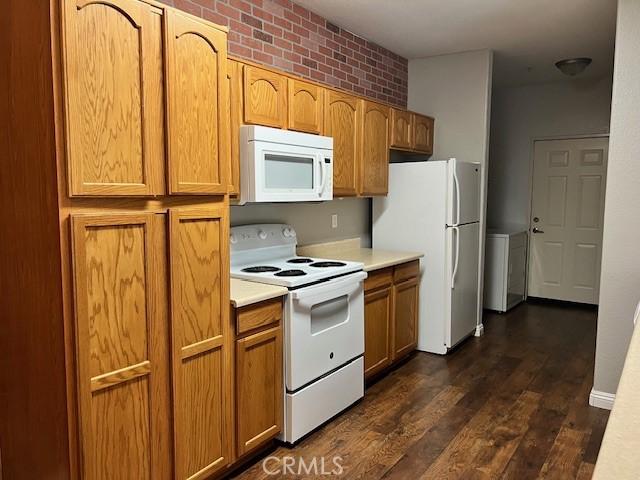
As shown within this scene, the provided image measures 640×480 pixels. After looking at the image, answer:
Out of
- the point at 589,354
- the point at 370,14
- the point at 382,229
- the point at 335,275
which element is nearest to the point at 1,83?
the point at 335,275

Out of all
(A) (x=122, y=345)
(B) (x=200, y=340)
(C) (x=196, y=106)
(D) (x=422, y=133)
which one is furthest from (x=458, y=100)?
(A) (x=122, y=345)

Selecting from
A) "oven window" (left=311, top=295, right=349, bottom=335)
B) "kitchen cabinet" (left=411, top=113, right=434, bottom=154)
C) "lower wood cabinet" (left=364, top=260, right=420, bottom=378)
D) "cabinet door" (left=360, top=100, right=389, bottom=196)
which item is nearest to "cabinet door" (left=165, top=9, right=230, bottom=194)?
"oven window" (left=311, top=295, right=349, bottom=335)

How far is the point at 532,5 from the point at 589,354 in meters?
2.74

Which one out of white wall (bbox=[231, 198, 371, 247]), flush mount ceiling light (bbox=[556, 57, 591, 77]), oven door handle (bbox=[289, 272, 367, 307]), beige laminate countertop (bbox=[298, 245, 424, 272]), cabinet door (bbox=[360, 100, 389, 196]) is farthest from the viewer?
flush mount ceiling light (bbox=[556, 57, 591, 77])

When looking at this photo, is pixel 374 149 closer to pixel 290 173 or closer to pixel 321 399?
pixel 290 173

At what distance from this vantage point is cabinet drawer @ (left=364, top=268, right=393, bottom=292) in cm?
330

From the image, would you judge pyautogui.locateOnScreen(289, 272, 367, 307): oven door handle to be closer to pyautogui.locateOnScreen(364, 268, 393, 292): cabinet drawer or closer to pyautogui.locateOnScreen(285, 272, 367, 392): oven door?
pyautogui.locateOnScreen(285, 272, 367, 392): oven door

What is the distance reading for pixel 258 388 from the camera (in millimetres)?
2424

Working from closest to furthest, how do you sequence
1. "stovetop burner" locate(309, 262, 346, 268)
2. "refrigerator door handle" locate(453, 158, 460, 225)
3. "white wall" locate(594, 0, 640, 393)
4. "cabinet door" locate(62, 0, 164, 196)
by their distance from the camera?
"cabinet door" locate(62, 0, 164, 196)
"white wall" locate(594, 0, 640, 393)
"stovetop burner" locate(309, 262, 346, 268)
"refrigerator door handle" locate(453, 158, 460, 225)

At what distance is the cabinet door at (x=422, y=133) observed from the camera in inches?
170

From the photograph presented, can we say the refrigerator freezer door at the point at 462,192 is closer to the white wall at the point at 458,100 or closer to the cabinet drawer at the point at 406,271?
the white wall at the point at 458,100

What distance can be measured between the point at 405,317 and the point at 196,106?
2462 millimetres

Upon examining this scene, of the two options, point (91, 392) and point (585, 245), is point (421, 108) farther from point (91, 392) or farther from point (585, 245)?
point (91, 392)

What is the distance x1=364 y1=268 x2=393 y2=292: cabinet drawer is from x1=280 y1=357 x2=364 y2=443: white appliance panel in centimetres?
49
